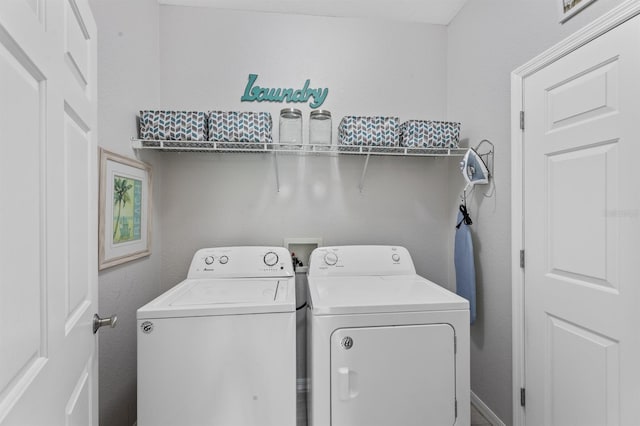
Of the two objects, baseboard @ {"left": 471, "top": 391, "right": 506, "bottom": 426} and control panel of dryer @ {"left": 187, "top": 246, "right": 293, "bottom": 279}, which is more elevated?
control panel of dryer @ {"left": 187, "top": 246, "right": 293, "bottom": 279}

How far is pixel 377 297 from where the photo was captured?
153cm

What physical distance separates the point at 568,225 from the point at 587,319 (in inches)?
15.8

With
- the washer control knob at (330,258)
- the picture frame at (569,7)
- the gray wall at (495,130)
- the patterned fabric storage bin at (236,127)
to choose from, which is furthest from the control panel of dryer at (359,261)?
the picture frame at (569,7)

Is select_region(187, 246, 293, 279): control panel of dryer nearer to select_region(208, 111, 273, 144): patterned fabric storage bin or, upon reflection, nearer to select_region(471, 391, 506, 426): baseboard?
select_region(208, 111, 273, 144): patterned fabric storage bin

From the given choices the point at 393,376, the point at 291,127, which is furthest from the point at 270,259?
the point at 393,376

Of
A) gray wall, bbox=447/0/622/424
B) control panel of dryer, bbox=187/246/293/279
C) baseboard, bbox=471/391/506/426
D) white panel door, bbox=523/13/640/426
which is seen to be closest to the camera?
white panel door, bbox=523/13/640/426

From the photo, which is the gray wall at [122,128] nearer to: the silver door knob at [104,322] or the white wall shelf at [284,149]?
the white wall shelf at [284,149]

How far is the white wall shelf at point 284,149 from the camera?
191 cm

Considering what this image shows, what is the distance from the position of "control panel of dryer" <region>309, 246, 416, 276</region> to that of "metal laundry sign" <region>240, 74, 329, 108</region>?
109cm

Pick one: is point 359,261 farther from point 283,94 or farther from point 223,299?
point 283,94

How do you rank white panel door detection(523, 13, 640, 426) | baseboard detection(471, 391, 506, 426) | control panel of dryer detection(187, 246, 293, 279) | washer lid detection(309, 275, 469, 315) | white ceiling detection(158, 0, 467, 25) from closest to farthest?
white panel door detection(523, 13, 640, 426) < washer lid detection(309, 275, 469, 315) < baseboard detection(471, 391, 506, 426) < control panel of dryer detection(187, 246, 293, 279) < white ceiling detection(158, 0, 467, 25)

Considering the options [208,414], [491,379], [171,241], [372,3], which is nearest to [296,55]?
[372,3]

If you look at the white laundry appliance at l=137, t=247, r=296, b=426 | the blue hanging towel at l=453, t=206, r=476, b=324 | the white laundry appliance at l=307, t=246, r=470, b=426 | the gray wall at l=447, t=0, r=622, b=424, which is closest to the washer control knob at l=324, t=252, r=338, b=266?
the white laundry appliance at l=307, t=246, r=470, b=426

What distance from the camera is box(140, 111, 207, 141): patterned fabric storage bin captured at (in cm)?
182
